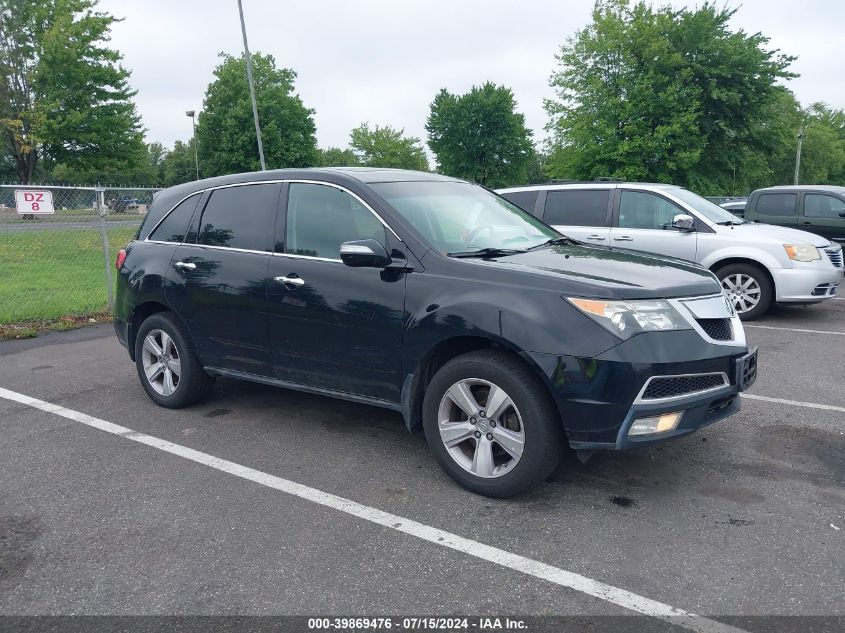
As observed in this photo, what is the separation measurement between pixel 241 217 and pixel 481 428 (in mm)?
2373

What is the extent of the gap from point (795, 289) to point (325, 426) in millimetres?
6527

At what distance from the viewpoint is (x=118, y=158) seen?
32.8m

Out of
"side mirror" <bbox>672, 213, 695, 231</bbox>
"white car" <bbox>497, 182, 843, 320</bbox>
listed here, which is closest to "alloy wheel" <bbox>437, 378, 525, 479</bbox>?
"white car" <bbox>497, 182, 843, 320</bbox>

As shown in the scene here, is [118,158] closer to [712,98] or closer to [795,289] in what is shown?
[712,98]

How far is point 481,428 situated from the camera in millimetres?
3613

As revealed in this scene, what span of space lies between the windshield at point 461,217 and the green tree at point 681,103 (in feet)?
74.3

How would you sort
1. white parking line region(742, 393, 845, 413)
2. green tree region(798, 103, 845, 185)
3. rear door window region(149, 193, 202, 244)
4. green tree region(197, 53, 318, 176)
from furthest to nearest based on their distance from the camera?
green tree region(798, 103, 845, 185) → green tree region(197, 53, 318, 176) → rear door window region(149, 193, 202, 244) → white parking line region(742, 393, 845, 413)

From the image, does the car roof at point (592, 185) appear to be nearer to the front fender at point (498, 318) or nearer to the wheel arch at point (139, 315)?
the wheel arch at point (139, 315)

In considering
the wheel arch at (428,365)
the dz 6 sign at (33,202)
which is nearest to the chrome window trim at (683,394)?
the wheel arch at (428,365)

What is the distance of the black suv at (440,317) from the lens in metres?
3.34

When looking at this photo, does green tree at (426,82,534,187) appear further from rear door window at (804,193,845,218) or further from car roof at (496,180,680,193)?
car roof at (496,180,680,193)

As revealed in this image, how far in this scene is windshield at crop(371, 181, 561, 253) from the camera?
411cm

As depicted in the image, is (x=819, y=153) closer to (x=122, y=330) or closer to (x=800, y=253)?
(x=800, y=253)

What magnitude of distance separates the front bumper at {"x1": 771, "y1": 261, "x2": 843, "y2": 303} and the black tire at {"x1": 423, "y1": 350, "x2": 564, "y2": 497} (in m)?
6.35
